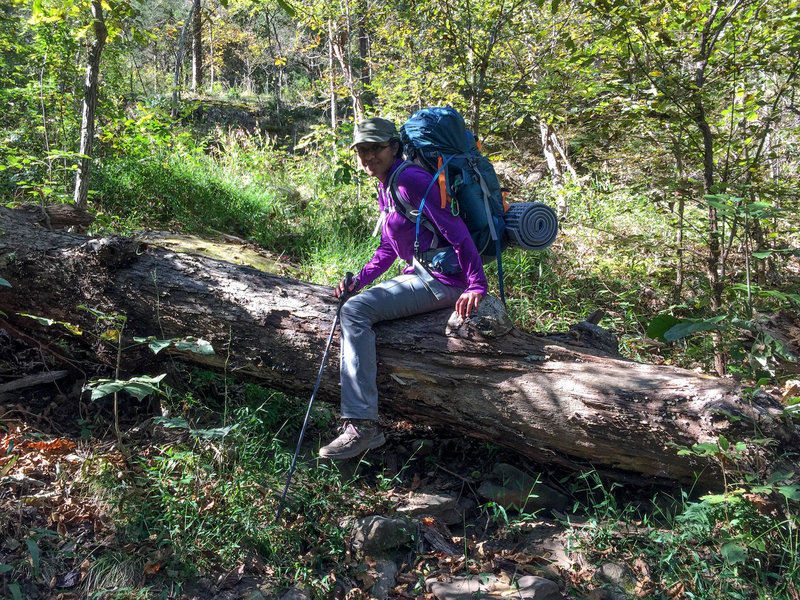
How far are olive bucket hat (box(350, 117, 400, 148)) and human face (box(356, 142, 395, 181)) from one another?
0.03m

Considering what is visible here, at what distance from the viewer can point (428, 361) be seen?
11.0 ft

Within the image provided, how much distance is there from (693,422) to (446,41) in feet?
15.4

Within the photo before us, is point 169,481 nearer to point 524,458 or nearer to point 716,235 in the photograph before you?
point 524,458

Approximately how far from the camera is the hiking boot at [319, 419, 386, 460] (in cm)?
311

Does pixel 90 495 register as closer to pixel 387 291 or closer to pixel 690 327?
pixel 387 291

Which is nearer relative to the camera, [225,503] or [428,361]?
[225,503]

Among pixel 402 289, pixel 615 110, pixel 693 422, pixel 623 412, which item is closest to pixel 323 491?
pixel 402 289

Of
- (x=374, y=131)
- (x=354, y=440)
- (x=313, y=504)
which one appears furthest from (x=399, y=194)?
(x=313, y=504)

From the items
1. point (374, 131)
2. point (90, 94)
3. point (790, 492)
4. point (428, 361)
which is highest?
point (90, 94)

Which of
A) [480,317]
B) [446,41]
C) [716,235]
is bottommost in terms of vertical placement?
[480,317]

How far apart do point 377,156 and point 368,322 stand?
1.00 m

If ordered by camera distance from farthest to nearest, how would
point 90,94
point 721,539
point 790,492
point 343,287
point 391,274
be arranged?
1. point 391,274
2. point 90,94
3. point 343,287
4. point 721,539
5. point 790,492

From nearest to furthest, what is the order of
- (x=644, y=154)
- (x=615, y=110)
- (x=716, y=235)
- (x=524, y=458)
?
(x=524, y=458)
(x=716, y=235)
(x=615, y=110)
(x=644, y=154)

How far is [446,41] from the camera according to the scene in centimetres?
584
